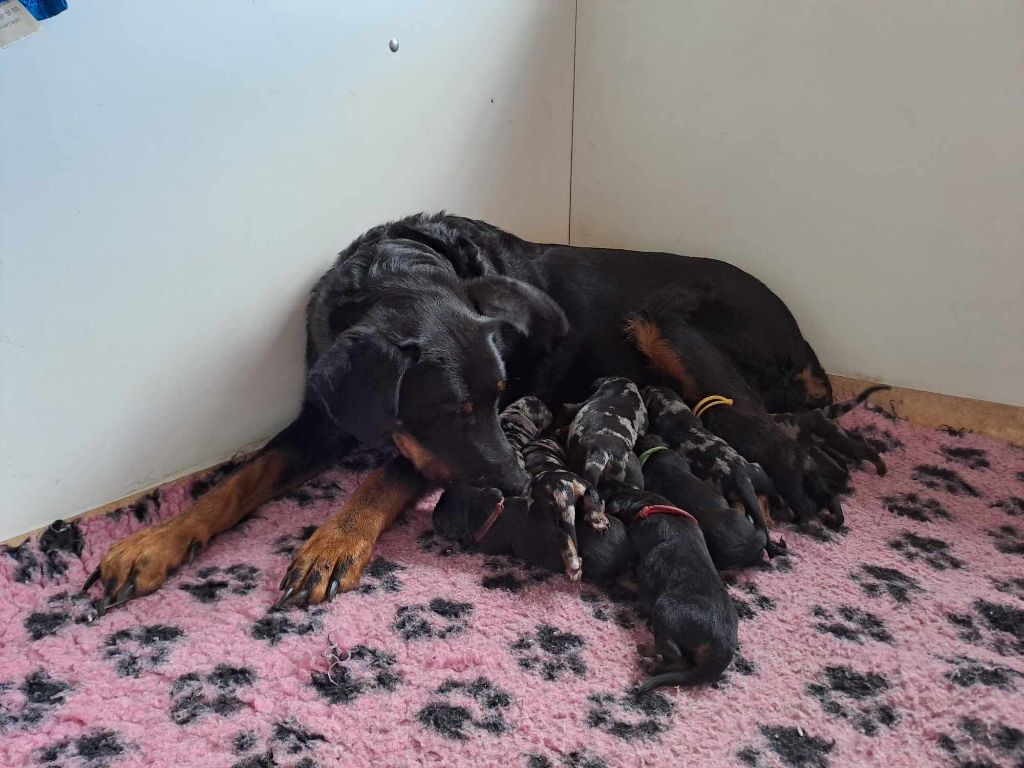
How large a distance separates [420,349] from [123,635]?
0.96 m

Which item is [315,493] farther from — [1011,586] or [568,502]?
[1011,586]

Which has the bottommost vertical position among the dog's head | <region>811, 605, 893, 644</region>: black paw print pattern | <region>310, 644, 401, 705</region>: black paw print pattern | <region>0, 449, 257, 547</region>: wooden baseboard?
<region>310, 644, 401, 705</region>: black paw print pattern

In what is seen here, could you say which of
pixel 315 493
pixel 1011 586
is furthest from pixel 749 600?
pixel 315 493

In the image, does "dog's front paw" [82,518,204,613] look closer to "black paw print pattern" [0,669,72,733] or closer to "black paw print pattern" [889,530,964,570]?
"black paw print pattern" [0,669,72,733]

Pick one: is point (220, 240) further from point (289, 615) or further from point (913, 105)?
point (913, 105)

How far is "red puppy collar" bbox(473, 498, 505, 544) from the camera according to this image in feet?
6.47

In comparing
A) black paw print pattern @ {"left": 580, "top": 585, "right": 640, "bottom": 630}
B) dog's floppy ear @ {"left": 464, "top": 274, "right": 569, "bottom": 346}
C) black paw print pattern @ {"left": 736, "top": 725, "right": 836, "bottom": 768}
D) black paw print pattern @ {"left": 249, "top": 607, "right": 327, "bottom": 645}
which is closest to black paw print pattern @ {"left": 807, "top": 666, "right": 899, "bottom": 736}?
black paw print pattern @ {"left": 736, "top": 725, "right": 836, "bottom": 768}

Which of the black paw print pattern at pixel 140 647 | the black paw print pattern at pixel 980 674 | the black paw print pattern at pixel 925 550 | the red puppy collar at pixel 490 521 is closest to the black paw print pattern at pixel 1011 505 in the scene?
the black paw print pattern at pixel 925 550

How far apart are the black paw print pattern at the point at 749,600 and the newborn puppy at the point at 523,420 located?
70cm

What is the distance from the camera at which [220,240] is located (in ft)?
7.39

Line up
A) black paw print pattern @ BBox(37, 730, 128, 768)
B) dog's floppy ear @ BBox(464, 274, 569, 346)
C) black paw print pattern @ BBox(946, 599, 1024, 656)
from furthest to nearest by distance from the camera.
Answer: dog's floppy ear @ BBox(464, 274, 569, 346) < black paw print pattern @ BBox(946, 599, 1024, 656) < black paw print pattern @ BBox(37, 730, 128, 768)

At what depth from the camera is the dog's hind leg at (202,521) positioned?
1.88m

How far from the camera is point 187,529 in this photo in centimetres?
202

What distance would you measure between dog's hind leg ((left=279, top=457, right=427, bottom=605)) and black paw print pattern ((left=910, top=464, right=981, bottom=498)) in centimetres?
166
